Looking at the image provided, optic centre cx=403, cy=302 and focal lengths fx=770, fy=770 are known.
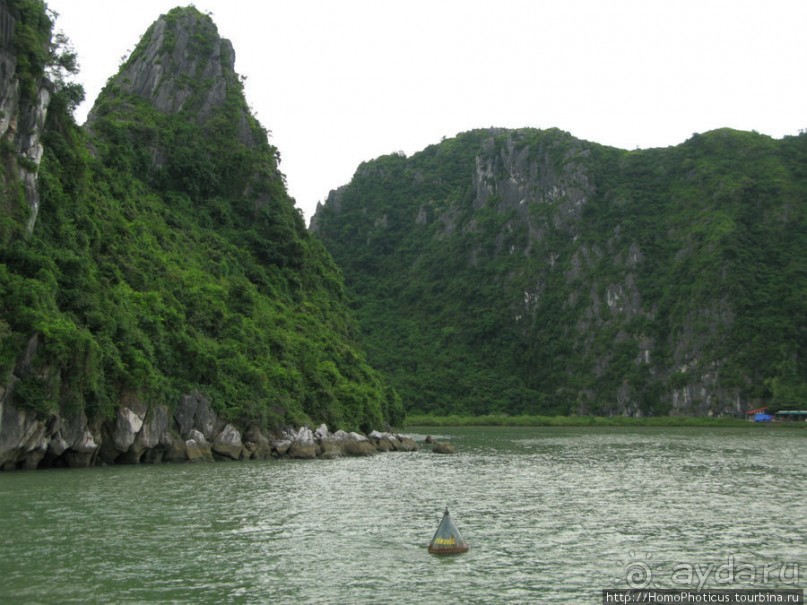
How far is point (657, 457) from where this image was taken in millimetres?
43438

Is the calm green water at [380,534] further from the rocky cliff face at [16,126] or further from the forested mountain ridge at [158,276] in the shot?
the rocky cliff face at [16,126]

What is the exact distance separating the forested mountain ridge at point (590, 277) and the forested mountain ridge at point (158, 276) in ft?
168

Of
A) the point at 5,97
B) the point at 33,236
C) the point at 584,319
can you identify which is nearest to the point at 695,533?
the point at 33,236

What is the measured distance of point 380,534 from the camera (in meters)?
18.6

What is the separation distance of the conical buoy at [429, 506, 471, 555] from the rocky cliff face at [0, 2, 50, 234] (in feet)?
86.2

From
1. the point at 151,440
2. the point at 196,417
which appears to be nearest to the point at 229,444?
the point at 196,417

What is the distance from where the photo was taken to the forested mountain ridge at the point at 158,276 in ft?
104

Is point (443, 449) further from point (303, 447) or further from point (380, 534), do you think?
point (380, 534)

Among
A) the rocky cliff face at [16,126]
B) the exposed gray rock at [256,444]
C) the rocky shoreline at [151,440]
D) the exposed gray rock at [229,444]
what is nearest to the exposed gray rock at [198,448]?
the rocky shoreline at [151,440]

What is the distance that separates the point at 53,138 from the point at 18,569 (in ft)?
106

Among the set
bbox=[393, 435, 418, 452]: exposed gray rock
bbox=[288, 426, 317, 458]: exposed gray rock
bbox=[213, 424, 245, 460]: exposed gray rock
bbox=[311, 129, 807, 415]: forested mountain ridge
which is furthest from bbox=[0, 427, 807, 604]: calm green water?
bbox=[311, 129, 807, 415]: forested mountain ridge

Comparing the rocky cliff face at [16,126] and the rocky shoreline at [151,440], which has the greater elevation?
the rocky cliff face at [16,126]

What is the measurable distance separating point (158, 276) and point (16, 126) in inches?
517

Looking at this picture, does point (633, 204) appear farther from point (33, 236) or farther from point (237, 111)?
point (33, 236)
